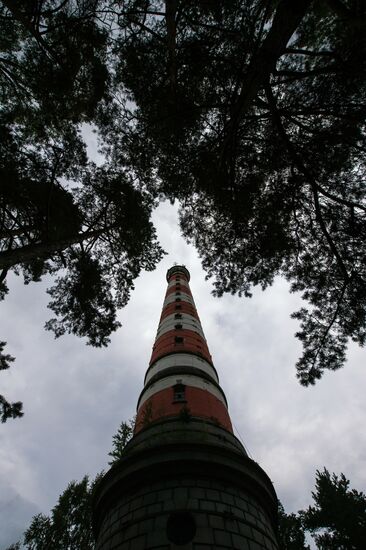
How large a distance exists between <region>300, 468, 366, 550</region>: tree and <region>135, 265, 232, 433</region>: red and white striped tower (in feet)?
42.6

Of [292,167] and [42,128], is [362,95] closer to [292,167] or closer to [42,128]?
[292,167]

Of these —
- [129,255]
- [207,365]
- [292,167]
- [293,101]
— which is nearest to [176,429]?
[207,365]

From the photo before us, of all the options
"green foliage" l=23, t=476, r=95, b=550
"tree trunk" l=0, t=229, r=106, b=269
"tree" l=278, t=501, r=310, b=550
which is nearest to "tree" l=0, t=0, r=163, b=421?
"tree trunk" l=0, t=229, r=106, b=269

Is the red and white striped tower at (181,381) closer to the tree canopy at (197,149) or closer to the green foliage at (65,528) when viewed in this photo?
the tree canopy at (197,149)

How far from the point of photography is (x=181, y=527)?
7379 mm

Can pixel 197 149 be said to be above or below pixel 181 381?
above

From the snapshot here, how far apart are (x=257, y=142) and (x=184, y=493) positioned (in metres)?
9.08

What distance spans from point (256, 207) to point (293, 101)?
291cm

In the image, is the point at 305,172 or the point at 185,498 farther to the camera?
the point at 305,172

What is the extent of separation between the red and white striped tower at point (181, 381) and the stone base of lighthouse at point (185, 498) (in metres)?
1.69

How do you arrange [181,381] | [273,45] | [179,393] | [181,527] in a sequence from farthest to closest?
[181,381] < [179,393] < [181,527] < [273,45]

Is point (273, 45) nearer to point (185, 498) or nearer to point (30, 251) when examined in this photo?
point (30, 251)

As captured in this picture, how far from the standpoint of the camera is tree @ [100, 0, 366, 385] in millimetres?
7656

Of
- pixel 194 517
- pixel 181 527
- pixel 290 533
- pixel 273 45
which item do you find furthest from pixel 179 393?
pixel 290 533
